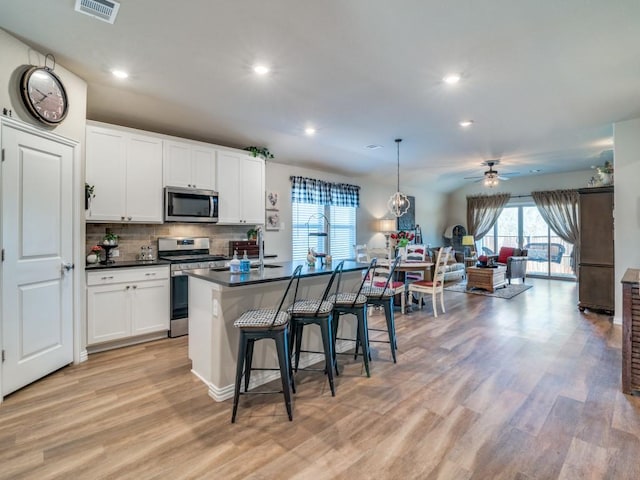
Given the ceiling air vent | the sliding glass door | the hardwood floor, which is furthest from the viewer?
the sliding glass door

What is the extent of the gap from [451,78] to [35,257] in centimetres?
399

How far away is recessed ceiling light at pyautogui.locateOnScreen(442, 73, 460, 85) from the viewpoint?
10.1ft

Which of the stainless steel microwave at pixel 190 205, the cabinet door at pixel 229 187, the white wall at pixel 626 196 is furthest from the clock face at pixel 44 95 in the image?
the white wall at pixel 626 196

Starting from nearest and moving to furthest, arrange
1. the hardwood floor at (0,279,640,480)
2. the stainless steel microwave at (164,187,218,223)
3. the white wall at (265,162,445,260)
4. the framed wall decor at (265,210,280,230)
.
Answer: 1. the hardwood floor at (0,279,640,480)
2. the stainless steel microwave at (164,187,218,223)
3. the framed wall decor at (265,210,280,230)
4. the white wall at (265,162,445,260)

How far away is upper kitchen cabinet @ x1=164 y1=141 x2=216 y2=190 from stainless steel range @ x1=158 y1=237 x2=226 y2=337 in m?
0.77

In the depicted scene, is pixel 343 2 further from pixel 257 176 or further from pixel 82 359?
pixel 82 359

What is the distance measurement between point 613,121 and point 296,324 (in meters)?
4.94

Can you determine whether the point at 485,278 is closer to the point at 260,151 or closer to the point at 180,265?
the point at 260,151

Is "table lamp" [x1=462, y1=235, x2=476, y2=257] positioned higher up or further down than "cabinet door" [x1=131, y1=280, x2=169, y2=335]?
higher up

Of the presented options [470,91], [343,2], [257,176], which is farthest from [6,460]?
[470,91]

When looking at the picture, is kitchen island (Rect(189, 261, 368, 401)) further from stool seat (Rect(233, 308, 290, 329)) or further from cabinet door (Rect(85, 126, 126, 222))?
cabinet door (Rect(85, 126, 126, 222))

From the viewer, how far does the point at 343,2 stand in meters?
2.08

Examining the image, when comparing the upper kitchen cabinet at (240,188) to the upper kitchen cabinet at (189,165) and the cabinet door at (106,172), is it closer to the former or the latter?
the upper kitchen cabinet at (189,165)

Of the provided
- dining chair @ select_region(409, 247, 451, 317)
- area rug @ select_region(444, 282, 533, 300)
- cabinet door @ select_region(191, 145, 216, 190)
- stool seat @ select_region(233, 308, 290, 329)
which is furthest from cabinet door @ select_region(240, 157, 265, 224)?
area rug @ select_region(444, 282, 533, 300)
